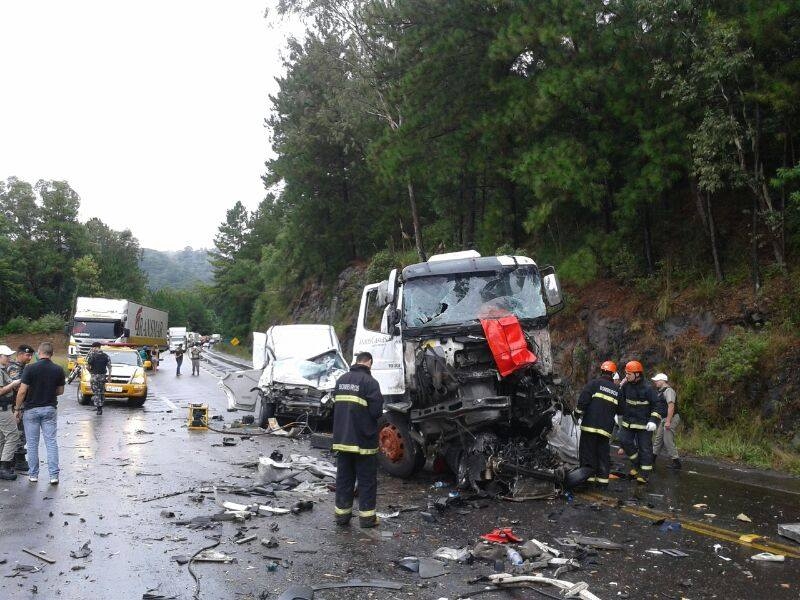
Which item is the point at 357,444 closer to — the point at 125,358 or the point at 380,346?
the point at 380,346

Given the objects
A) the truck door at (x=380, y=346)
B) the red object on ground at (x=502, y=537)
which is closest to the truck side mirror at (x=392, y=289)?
the truck door at (x=380, y=346)

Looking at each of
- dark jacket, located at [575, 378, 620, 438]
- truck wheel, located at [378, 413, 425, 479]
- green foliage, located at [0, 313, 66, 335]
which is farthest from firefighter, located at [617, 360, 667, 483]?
green foliage, located at [0, 313, 66, 335]

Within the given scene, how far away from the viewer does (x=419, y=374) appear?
9.52 metres

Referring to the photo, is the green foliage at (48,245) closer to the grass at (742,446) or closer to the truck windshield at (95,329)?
the truck windshield at (95,329)

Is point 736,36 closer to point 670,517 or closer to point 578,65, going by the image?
point 578,65

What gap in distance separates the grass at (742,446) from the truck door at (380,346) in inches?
233

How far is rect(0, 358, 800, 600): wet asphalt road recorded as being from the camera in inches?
223

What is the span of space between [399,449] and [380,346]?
1.70m

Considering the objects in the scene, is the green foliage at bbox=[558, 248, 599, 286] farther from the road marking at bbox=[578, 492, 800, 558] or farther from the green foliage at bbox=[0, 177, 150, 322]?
the green foliage at bbox=[0, 177, 150, 322]

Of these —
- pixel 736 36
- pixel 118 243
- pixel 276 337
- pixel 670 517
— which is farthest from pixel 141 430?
pixel 118 243

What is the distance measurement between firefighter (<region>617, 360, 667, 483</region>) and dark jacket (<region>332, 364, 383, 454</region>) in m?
4.17

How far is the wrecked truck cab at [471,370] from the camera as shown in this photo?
359 inches

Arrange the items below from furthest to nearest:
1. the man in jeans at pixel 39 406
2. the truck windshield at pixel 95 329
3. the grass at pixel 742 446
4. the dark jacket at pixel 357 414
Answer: the truck windshield at pixel 95 329
the grass at pixel 742 446
the man in jeans at pixel 39 406
the dark jacket at pixel 357 414

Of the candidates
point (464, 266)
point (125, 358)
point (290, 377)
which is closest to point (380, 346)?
point (464, 266)
